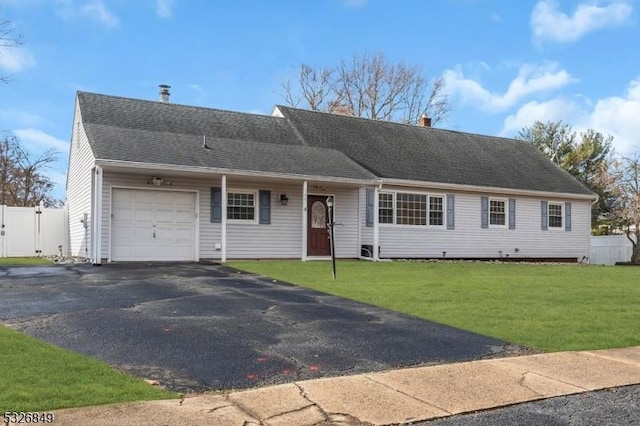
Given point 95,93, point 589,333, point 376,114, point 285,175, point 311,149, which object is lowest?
point 589,333

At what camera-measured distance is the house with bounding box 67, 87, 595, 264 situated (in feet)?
49.9

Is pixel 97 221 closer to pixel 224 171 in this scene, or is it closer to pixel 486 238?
pixel 224 171

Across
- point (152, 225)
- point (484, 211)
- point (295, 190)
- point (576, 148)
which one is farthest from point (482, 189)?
point (576, 148)

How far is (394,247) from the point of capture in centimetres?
1925

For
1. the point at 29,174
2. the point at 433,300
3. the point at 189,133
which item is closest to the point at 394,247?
the point at 189,133

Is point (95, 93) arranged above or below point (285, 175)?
above

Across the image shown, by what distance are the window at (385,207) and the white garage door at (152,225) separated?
255 inches

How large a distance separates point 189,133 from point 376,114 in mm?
24089

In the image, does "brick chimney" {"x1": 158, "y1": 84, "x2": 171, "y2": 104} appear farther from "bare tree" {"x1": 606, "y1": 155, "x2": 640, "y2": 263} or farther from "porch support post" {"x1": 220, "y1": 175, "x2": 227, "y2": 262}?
"bare tree" {"x1": 606, "y1": 155, "x2": 640, "y2": 263}

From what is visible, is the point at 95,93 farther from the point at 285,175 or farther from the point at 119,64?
the point at 285,175

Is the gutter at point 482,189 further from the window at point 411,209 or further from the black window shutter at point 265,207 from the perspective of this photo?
the black window shutter at point 265,207

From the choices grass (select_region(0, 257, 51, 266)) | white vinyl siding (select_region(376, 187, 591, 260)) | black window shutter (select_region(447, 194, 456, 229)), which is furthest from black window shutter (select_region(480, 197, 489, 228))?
grass (select_region(0, 257, 51, 266))

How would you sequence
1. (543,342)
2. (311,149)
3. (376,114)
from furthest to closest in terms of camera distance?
(376,114) → (311,149) → (543,342)

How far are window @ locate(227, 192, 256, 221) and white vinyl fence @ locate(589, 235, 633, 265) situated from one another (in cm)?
1844
